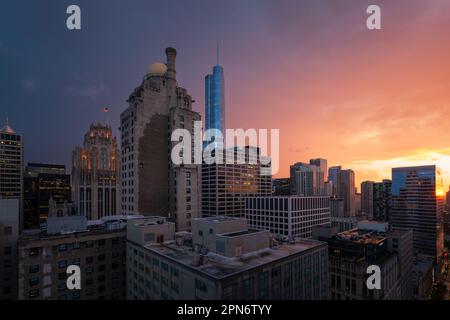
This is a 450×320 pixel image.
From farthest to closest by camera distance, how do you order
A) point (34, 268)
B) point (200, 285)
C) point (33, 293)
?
point (34, 268) → point (33, 293) → point (200, 285)

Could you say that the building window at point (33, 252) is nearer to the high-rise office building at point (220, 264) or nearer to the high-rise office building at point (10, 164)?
the high-rise office building at point (220, 264)

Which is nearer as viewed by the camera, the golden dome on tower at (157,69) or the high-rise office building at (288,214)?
the golden dome on tower at (157,69)

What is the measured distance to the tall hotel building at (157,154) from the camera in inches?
2660

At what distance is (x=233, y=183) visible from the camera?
16050 cm

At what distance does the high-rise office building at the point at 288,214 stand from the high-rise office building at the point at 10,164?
147485 millimetres

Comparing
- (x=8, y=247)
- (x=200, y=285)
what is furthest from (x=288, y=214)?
(x=8, y=247)

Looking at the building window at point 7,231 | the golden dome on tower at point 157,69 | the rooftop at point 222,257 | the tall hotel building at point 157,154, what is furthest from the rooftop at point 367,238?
the building window at point 7,231

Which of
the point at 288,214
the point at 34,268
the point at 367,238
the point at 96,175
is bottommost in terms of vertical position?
the point at 367,238

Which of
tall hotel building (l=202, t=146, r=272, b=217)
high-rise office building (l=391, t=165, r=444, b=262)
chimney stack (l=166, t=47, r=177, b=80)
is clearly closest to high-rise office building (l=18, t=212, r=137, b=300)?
chimney stack (l=166, t=47, r=177, b=80)

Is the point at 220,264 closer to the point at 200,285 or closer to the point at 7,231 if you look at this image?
the point at 200,285

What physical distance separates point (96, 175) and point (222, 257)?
14149 cm

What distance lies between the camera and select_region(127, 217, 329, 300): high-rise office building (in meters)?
31.4

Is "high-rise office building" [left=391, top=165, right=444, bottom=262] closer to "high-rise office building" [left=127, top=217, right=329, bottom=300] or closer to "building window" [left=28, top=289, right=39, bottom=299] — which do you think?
"high-rise office building" [left=127, top=217, right=329, bottom=300]
